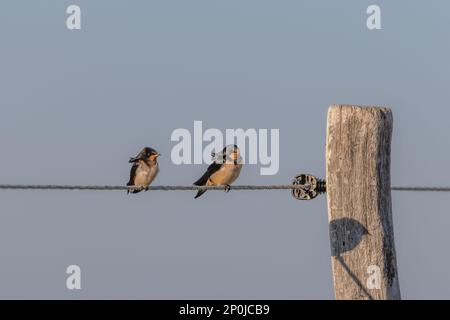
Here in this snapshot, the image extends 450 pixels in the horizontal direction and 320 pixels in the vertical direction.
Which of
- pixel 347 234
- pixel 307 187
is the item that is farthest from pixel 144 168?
pixel 347 234

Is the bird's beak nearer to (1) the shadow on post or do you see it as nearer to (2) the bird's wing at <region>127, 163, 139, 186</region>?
(2) the bird's wing at <region>127, 163, 139, 186</region>

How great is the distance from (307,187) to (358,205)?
107 centimetres

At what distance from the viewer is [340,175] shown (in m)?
7.18

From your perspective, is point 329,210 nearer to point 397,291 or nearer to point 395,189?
point 397,291

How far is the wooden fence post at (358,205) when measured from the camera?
281 inches

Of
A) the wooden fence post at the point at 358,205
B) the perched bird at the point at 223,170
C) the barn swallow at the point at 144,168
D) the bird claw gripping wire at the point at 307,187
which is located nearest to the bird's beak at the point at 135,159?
the barn swallow at the point at 144,168

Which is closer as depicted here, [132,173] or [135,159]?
[132,173]

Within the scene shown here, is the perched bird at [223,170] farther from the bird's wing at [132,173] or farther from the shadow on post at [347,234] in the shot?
the shadow on post at [347,234]

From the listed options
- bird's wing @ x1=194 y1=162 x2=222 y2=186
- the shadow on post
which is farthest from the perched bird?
the shadow on post

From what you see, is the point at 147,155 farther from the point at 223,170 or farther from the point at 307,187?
the point at 307,187

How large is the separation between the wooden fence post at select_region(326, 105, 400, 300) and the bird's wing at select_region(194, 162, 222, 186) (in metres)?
4.80

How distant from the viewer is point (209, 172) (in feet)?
39.6

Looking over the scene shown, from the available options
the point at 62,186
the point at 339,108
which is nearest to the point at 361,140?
the point at 339,108
